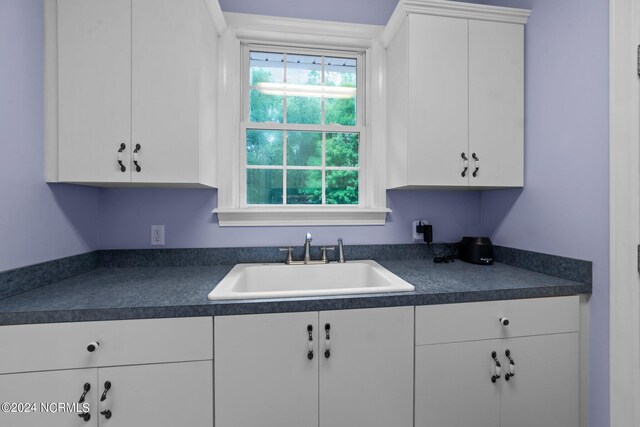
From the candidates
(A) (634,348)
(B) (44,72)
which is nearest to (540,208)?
(A) (634,348)

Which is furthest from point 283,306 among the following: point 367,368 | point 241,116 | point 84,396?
point 241,116

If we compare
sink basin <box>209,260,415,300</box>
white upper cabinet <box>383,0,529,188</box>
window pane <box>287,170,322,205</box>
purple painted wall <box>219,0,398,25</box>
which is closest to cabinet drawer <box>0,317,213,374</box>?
sink basin <box>209,260,415,300</box>

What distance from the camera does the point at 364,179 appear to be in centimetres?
193

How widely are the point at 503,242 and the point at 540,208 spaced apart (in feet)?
1.11

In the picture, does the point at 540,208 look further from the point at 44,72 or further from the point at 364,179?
the point at 44,72

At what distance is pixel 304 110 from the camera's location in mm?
1908

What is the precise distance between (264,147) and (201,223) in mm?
627

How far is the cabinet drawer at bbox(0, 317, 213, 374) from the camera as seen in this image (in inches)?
38.0

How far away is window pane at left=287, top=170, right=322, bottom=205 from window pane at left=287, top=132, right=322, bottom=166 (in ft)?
0.22

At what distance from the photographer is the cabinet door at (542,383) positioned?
48.5 inches

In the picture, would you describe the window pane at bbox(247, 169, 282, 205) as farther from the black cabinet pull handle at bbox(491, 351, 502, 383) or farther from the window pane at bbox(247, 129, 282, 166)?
the black cabinet pull handle at bbox(491, 351, 502, 383)

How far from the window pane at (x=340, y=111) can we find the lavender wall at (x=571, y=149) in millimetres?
1016

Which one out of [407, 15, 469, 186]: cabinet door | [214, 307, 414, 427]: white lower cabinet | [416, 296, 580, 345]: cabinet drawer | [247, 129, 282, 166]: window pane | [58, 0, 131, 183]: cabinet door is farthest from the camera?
[247, 129, 282, 166]: window pane

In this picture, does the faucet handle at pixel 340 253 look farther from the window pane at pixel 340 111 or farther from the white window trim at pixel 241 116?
the window pane at pixel 340 111
